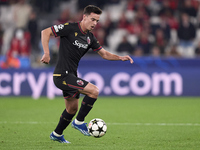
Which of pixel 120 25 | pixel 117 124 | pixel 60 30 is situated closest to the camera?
pixel 60 30

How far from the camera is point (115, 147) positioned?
5.88 meters

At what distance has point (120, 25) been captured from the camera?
674 inches

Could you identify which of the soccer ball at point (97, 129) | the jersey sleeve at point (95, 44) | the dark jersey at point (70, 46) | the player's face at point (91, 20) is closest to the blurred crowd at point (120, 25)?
the jersey sleeve at point (95, 44)

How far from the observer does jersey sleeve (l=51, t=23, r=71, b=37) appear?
6125 mm

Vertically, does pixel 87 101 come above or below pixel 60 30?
below

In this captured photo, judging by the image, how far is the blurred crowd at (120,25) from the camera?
1612 cm

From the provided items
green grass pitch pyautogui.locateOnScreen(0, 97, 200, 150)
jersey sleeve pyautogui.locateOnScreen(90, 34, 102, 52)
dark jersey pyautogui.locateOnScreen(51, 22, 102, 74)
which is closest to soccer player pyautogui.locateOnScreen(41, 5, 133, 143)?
dark jersey pyautogui.locateOnScreen(51, 22, 102, 74)

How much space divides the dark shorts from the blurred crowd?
9.16 metres

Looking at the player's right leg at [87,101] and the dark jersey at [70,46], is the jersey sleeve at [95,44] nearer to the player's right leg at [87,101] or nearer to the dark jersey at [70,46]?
the dark jersey at [70,46]

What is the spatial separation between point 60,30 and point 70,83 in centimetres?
79

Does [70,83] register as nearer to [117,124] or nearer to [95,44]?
[95,44]

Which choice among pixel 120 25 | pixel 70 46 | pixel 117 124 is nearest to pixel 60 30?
pixel 70 46

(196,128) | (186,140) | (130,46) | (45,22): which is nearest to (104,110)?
(196,128)

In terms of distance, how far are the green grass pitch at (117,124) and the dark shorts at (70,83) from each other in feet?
2.48
